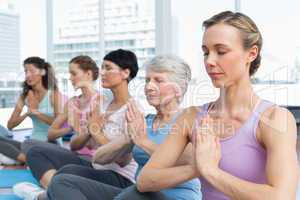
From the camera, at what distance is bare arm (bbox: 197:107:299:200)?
902 mm

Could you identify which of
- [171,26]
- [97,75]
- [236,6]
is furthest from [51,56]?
[97,75]

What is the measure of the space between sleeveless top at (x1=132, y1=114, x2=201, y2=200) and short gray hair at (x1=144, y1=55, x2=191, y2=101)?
0.53 feet

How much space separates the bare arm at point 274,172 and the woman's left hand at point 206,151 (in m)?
0.01

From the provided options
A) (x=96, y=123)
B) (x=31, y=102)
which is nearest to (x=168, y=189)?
(x=96, y=123)

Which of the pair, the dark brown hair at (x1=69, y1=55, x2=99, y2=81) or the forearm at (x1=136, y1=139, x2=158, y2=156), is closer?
the forearm at (x1=136, y1=139, x2=158, y2=156)

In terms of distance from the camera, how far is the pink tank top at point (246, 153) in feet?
3.19

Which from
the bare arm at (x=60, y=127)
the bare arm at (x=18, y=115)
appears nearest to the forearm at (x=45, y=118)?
the bare arm at (x=60, y=127)

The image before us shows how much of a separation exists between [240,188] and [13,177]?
84.7 inches

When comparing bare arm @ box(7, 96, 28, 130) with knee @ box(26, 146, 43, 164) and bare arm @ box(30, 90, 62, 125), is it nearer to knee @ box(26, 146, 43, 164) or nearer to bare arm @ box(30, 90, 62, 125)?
bare arm @ box(30, 90, 62, 125)

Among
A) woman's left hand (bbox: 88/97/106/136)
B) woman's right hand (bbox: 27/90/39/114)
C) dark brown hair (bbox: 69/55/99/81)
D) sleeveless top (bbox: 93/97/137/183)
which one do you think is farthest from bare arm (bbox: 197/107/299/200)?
woman's right hand (bbox: 27/90/39/114)

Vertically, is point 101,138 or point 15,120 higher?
point 101,138

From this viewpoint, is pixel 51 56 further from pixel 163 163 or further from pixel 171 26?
pixel 163 163

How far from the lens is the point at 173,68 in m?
1.54

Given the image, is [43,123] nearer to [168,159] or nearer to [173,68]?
[173,68]
